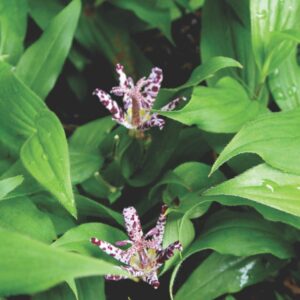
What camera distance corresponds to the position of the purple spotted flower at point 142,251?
1.00m

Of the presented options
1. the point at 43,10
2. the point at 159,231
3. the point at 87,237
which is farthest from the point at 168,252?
the point at 43,10

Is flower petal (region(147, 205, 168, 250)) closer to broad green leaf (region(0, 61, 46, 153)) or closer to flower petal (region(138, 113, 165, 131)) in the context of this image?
flower petal (region(138, 113, 165, 131))

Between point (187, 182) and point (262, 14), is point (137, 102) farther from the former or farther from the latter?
point (262, 14)

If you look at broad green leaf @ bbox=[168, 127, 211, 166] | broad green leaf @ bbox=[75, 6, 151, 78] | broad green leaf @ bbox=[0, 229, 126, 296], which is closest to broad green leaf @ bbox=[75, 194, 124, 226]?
broad green leaf @ bbox=[168, 127, 211, 166]

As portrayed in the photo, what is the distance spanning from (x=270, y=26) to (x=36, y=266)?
2.52ft

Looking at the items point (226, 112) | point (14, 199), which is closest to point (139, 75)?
point (226, 112)

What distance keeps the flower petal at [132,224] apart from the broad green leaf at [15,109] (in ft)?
0.90

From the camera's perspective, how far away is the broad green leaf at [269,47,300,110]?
4.23 ft

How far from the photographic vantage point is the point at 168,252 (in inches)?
39.1

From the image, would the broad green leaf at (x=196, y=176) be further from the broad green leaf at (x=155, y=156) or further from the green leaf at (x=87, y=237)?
the green leaf at (x=87, y=237)

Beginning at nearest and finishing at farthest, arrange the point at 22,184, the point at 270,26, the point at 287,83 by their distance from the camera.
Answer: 1. the point at 22,184
2. the point at 270,26
3. the point at 287,83

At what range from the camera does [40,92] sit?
127 centimetres

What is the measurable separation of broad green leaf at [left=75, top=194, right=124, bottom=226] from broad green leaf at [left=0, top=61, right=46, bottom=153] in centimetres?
18

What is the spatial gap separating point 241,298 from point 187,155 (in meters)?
0.34
